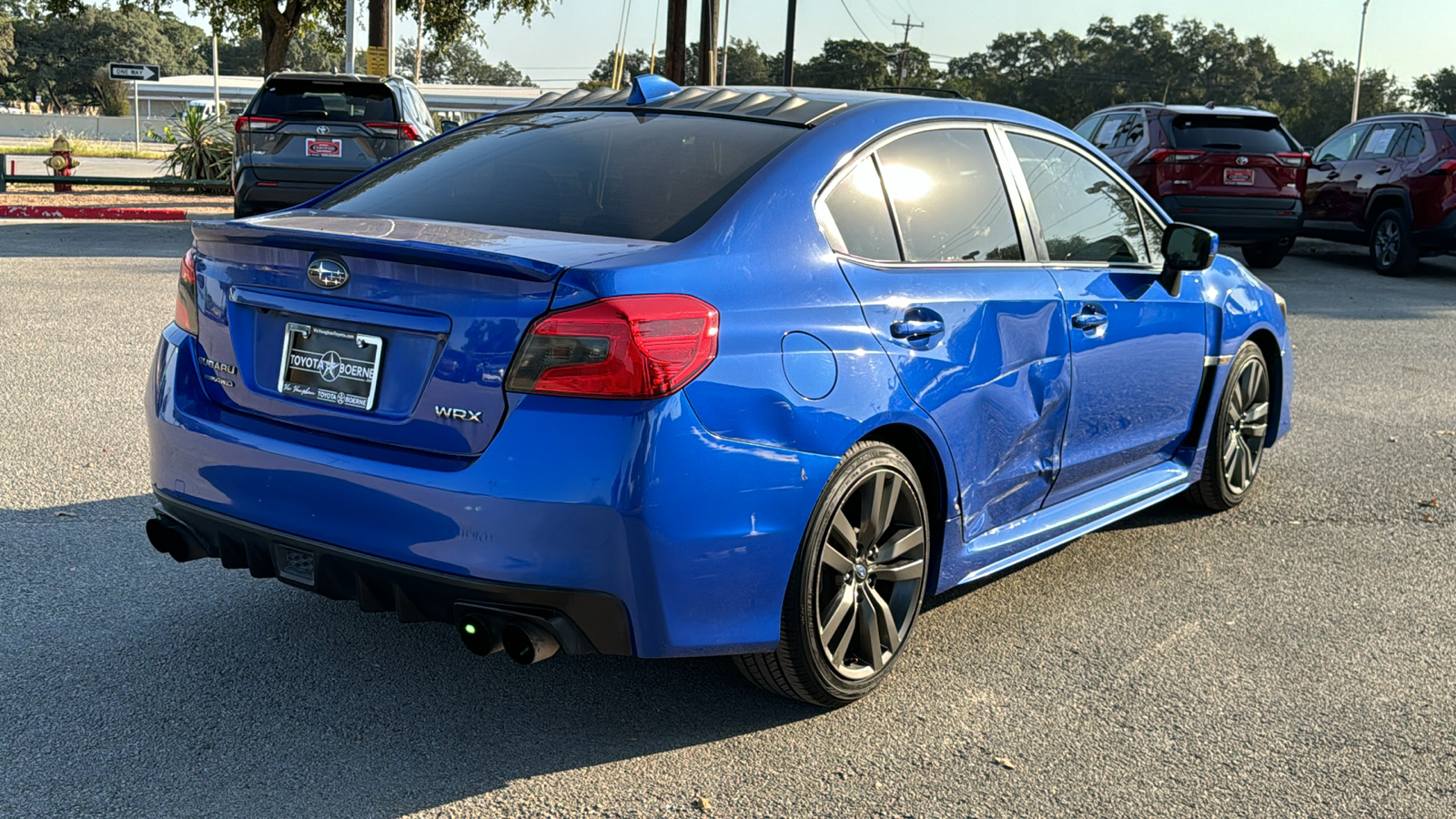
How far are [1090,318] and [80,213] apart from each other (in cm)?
1561

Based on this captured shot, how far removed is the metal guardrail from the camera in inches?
784

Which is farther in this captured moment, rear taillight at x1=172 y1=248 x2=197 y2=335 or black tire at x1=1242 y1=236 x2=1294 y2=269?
black tire at x1=1242 y1=236 x2=1294 y2=269

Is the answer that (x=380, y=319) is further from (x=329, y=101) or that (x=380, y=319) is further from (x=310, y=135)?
(x=329, y=101)

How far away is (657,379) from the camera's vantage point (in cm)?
298

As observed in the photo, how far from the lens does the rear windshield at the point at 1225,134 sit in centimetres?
1513

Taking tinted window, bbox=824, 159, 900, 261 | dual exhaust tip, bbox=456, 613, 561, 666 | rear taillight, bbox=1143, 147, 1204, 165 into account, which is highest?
rear taillight, bbox=1143, 147, 1204, 165

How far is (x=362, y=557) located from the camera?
10.3 ft

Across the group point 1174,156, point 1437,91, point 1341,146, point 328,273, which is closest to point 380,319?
point 328,273

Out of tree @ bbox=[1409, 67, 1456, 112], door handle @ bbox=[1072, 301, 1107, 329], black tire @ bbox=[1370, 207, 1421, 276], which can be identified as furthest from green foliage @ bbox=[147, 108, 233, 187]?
tree @ bbox=[1409, 67, 1456, 112]

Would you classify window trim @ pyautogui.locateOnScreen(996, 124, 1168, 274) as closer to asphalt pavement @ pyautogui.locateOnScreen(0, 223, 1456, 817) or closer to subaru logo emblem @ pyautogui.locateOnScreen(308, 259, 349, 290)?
asphalt pavement @ pyautogui.locateOnScreen(0, 223, 1456, 817)

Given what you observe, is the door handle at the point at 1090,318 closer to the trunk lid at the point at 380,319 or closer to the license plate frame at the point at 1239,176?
the trunk lid at the point at 380,319

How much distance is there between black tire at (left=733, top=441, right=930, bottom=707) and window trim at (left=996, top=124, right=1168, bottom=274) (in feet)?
3.74

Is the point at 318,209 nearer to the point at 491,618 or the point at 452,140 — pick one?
the point at 452,140

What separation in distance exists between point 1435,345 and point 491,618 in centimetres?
996
